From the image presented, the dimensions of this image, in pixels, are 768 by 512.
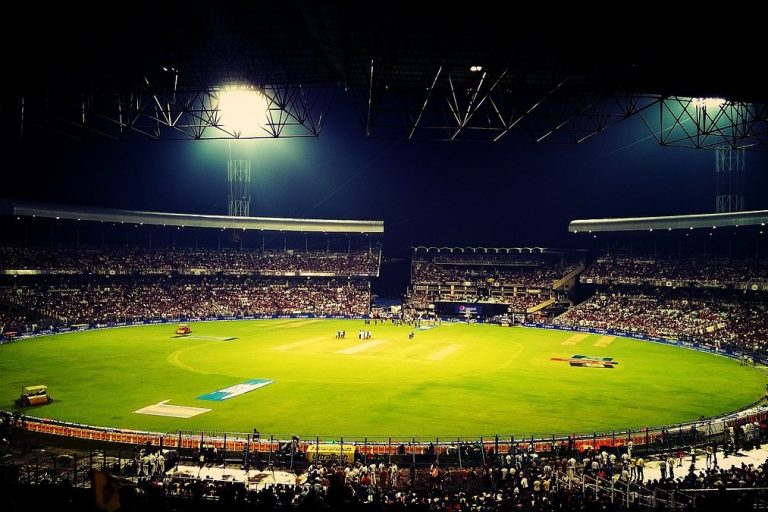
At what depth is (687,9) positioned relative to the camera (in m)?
11.8

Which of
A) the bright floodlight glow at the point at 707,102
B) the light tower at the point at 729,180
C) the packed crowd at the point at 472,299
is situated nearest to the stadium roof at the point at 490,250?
the packed crowd at the point at 472,299

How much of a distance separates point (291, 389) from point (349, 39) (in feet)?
65.6

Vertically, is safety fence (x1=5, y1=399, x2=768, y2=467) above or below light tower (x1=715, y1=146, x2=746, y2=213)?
below

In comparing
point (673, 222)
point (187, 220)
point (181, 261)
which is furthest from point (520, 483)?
point (181, 261)

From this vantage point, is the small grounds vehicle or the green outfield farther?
the small grounds vehicle

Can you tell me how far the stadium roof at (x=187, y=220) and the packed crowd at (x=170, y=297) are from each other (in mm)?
8565

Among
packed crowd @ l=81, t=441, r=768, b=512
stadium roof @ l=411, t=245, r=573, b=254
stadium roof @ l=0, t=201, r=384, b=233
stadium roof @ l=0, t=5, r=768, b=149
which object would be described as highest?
stadium roof @ l=0, t=5, r=768, b=149

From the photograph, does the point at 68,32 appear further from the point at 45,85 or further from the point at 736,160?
the point at 736,160

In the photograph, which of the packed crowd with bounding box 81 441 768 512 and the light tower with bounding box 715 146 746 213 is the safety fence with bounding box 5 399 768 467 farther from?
the light tower with bounding box 715 146 746 213

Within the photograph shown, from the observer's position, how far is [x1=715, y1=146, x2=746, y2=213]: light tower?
56.2m

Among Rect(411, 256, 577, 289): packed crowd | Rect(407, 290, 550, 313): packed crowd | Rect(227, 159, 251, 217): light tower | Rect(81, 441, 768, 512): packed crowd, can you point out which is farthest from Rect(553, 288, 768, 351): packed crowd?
Rect(227, 159, 251, 217): light tower

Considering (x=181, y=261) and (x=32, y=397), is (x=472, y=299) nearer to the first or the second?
(x=181, y=261)

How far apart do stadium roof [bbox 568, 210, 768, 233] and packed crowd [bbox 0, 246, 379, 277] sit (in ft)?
102

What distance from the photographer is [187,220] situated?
73.8 metres
